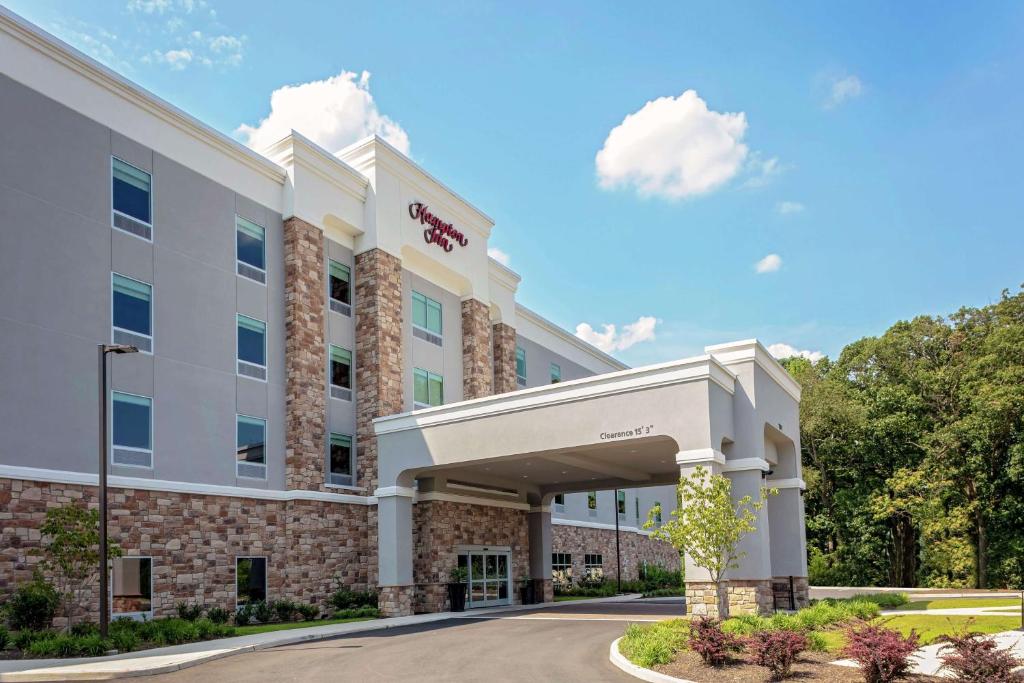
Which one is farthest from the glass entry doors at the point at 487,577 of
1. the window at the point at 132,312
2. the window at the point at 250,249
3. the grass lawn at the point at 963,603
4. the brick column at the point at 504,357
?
the grass lawn at the point at 963,603

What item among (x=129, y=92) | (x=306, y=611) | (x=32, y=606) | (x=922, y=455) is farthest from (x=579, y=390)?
(x=922, y=455)

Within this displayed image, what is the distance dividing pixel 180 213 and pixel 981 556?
42.5 metres

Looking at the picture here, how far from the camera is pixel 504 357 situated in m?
43.3

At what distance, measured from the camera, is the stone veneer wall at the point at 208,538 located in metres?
21.4

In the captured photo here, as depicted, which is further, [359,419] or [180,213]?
[359,419]

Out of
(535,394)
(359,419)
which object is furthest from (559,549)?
(535,394)

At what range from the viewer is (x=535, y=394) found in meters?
26.5

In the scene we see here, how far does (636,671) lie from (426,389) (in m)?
22.4

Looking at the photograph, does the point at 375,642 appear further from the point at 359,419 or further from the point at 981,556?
the point at 981,556

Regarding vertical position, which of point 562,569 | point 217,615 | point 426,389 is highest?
point 426,389

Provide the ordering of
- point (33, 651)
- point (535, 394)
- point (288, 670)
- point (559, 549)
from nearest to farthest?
point (288, 670) → point (33, 651) → point (535, 394) → point (559, 549)

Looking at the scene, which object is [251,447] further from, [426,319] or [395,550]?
[426,319]

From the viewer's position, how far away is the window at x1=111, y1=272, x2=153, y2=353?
2480 centimetres

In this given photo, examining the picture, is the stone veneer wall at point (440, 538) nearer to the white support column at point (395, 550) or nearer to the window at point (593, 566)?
the white support column at point (395, 550)
